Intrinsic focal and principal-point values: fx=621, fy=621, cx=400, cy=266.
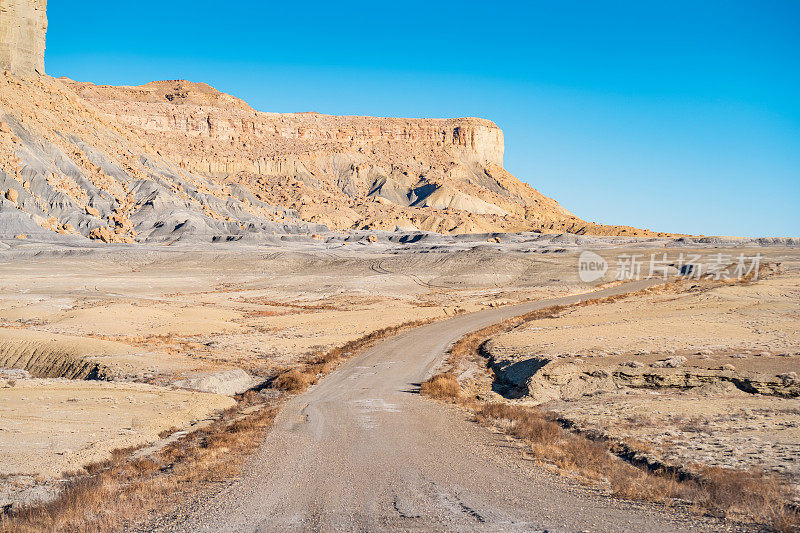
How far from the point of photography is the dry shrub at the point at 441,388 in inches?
827

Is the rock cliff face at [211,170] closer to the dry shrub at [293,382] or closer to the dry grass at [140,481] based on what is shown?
the dry shrub at [293,382]

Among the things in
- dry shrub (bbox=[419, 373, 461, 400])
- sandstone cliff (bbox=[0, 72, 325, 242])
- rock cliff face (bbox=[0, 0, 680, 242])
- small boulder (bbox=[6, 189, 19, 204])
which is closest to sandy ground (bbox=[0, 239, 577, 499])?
dry shrub (bbox=[419, 373, 461, 400])

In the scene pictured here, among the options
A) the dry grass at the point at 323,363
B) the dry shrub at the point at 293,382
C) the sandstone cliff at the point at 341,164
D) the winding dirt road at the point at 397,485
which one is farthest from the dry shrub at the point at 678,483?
the sandstone cliff at the point at 341,164

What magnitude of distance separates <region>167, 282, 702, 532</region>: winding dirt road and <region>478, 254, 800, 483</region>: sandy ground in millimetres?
3223

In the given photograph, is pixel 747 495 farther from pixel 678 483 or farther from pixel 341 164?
pixel 341 164

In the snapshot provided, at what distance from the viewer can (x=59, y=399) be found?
18.0 meters

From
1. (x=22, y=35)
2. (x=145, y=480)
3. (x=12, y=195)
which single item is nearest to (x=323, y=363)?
(x=145, y=480)

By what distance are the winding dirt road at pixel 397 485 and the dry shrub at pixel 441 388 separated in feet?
5.50

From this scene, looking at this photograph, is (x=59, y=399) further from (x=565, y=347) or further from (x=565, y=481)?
(x=565, y=347)

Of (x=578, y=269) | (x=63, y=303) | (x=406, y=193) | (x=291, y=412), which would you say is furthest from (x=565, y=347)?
(x=406, y=193)

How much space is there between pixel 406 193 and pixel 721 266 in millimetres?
107455

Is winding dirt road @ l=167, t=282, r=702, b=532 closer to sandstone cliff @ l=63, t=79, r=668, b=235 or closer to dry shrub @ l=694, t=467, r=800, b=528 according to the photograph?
dry shrub @ l=694, t=467, r=800, b=528

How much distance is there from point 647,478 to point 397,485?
14.8ft

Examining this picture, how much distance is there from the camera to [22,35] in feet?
356
